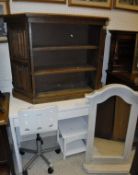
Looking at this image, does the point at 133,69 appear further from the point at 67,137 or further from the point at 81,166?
the point at 81,166

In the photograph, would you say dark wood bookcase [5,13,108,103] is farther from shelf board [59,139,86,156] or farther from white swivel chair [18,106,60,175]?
shelf board [59,139,86,156]

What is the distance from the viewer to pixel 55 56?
6.25 feet

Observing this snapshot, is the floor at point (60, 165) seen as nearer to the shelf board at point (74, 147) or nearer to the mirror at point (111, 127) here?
the shelf board at point (74, 147)

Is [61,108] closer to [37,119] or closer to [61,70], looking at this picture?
[37,119]

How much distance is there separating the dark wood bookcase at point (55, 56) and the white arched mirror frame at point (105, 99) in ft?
1.15

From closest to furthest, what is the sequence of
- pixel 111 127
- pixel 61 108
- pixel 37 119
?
pixel 37 119 → pixel 61 108 → pixel 111 127

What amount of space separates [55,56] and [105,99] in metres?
0.75

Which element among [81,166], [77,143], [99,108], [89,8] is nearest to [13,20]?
[89,8]

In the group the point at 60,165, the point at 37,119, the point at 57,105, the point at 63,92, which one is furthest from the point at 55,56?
the point at 60,165

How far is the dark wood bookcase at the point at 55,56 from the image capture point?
5.12ft

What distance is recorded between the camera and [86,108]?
1772 mm

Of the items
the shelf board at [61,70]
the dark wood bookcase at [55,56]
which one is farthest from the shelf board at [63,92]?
the shelf board at [61,70]

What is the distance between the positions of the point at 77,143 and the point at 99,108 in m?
0.56

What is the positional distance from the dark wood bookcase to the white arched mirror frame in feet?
1.15
